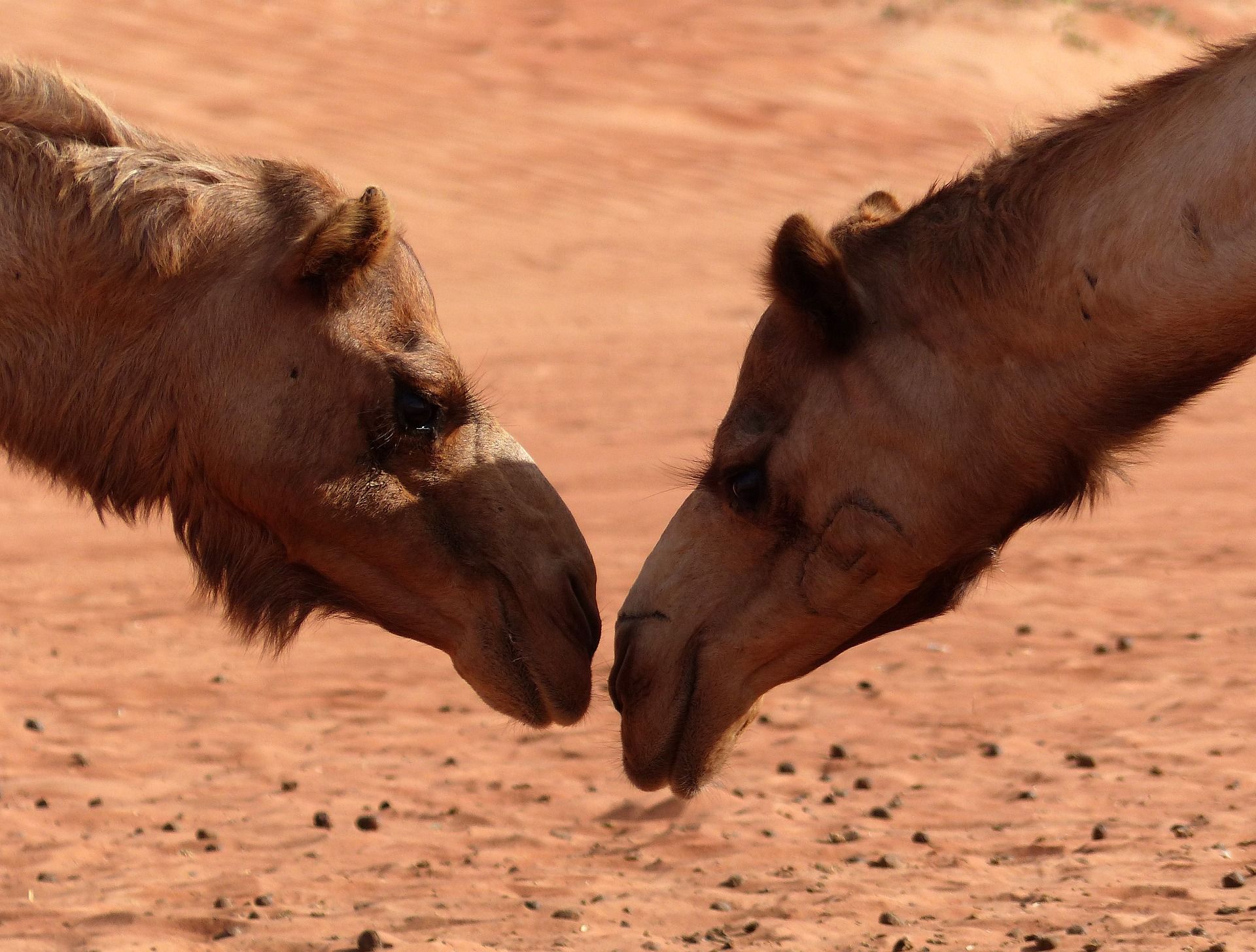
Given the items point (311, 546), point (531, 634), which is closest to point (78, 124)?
point (311, 546)

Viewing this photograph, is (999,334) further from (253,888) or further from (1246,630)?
(1246,630)

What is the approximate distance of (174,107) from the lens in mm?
21047

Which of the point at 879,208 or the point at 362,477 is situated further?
the point at 879,208

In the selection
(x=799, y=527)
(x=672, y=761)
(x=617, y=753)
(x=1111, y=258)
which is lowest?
(x=617, y=753)

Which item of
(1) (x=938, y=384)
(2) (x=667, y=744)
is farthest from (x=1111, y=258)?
(2) (x=667, y=744)

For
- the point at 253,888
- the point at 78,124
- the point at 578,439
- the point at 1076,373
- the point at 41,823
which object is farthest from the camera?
the point at 578,439

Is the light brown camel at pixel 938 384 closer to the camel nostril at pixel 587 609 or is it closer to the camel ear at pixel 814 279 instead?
the camel ear at pixel 814 279

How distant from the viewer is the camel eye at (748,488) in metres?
4.79

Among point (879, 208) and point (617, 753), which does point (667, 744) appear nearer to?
point (617, 753)

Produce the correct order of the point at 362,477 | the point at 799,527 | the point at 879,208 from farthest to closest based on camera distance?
the point at 879,208 < the point at 799,527 < the point at 362,477

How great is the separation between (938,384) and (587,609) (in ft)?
3.97

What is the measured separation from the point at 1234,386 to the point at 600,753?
10.3 m

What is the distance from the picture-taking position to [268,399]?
457 cm

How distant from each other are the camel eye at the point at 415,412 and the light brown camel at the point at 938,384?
823 mm
